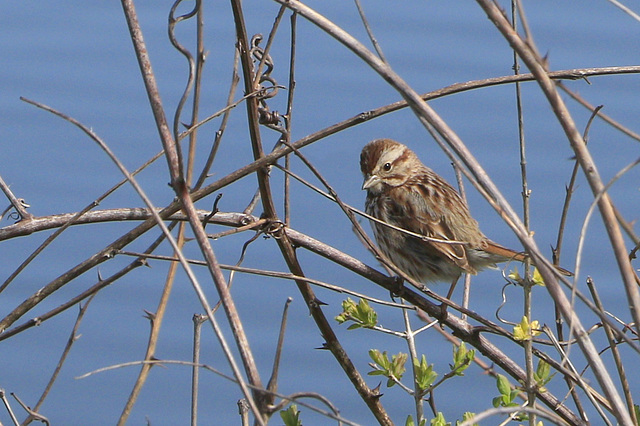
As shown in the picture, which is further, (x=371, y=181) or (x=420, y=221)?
(x=371, y=181)

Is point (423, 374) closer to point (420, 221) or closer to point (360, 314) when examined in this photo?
point (360, 314)

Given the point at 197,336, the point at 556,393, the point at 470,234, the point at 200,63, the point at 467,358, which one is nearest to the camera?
the point at 200,63

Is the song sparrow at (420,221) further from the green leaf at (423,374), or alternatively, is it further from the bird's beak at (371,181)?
the green leaf at (423,374)

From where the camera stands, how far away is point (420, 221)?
407 centimetres

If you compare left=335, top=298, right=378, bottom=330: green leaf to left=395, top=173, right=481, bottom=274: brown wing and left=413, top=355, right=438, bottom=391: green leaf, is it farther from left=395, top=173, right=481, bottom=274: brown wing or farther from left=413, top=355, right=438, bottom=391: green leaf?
left=395, top=173, right=481, bottom=274: brown wing


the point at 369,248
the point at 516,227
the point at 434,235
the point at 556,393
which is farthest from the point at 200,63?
the point at 556,393

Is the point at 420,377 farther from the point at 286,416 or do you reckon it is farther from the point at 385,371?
the point at 286,416

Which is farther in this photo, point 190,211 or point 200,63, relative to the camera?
point 200,63

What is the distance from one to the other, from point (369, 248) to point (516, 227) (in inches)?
35.1

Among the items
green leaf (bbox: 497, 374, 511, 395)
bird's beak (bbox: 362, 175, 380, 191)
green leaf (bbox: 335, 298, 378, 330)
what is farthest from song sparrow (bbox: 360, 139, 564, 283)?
green leaf (bbox: 497, 374, 511, 395)

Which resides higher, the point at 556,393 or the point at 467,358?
the point at 556,393

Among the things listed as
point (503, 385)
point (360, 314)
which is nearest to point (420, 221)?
point (360, 314)

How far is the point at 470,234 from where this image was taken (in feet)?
13.1

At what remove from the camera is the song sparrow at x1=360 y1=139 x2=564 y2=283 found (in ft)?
12.6
